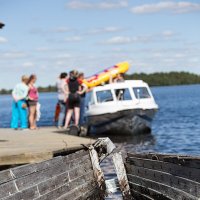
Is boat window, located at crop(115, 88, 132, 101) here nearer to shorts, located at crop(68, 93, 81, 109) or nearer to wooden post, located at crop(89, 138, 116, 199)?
shorts, located at crop(68, 93, 81, 109)

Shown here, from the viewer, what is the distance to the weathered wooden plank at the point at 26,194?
7062 mm

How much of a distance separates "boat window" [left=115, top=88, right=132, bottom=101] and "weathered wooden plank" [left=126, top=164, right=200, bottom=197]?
14591 millimetres

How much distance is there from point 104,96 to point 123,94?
789mm

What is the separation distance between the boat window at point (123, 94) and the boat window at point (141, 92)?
0.30 metres

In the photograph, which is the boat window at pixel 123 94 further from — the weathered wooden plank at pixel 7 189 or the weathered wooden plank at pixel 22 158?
the weathered wooden plank at pixel 7 189

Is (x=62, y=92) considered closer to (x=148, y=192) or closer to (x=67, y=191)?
(x=148, y=192)

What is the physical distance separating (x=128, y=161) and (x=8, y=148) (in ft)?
11.5

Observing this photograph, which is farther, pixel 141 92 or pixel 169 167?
pixel 141 92

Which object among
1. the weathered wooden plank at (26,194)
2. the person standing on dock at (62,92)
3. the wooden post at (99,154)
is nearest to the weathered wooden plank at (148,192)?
the wooden post at (99,154)

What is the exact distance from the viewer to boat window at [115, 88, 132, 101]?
23.7m

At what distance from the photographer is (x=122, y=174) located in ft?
30.0

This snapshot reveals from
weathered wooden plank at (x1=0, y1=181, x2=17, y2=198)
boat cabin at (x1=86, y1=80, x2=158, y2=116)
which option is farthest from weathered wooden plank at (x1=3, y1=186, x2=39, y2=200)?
boat cabin at (x1=86, y1=80, x2=158, y2=116)

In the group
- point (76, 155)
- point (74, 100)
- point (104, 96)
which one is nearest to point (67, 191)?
point (76, 155)

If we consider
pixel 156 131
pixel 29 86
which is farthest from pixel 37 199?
pixel 156 131
